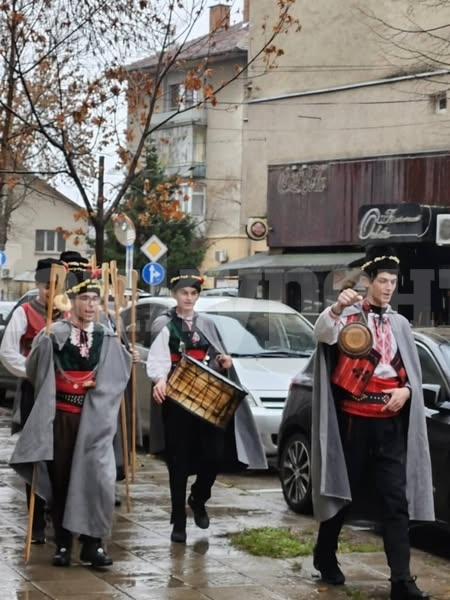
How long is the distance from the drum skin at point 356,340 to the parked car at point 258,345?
5.90 metres

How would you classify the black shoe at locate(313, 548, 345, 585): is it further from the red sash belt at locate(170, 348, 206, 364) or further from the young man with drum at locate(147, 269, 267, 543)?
the red sash belt at locate(170, 348, 206, 364)

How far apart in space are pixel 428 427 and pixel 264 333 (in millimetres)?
5727

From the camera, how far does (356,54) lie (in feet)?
121

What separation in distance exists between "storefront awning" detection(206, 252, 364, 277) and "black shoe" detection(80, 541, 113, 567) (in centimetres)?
2503

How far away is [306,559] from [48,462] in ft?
5.93

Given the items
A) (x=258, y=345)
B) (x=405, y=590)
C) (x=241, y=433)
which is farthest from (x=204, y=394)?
(x=258, y=345)

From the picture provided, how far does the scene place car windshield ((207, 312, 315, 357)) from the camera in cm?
1452

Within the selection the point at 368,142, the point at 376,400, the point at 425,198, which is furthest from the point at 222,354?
the point at 368,142

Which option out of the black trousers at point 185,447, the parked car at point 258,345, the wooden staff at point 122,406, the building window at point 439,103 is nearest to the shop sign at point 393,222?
the building window at point 439,103

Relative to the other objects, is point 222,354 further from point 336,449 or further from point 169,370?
point 336,449

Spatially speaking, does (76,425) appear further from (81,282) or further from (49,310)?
(81,282)


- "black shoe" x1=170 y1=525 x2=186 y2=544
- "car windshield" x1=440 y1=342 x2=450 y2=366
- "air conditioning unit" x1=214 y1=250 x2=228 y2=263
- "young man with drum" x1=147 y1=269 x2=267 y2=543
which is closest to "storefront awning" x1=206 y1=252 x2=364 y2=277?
"air conditioning unit" x1=214 y1=250 x2=228 y2=263

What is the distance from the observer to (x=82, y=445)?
8.21m

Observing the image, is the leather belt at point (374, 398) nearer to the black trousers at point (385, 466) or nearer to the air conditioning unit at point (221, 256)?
the black trousers at point (385, 466)
